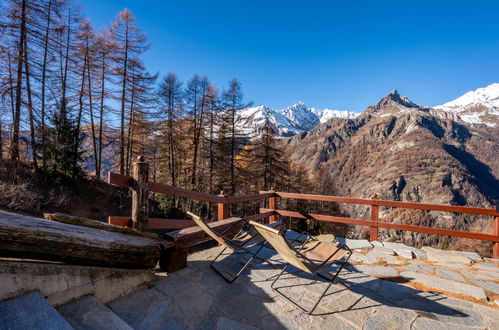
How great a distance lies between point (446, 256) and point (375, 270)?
1.81m

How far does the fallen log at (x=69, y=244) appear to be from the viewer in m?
1.52

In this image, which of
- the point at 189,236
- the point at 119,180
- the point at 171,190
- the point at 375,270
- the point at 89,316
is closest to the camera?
the point at 89,316

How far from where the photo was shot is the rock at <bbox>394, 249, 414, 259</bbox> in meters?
3.95

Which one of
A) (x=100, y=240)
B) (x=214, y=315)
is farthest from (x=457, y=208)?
(x=100, y=240)

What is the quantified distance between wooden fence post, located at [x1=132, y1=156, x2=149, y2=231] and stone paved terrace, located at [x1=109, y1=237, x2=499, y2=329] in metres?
0.69

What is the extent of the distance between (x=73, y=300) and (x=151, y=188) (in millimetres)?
1303

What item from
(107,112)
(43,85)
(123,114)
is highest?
(43,85)

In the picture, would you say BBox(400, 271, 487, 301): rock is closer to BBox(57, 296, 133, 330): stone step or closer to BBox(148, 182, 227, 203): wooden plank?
BBox(148, 182, 227, 203): wooden plank

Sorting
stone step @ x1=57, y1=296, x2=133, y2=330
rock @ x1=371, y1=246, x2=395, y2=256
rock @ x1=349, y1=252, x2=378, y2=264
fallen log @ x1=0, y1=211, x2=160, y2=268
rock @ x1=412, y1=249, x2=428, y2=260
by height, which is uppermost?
fallen log @ x1=0, y1=211, x2=160, y2=268

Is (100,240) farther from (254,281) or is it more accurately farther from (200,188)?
(200,188)

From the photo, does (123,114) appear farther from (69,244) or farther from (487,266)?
(487,266)

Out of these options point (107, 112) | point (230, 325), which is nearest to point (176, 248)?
point (230, 325)

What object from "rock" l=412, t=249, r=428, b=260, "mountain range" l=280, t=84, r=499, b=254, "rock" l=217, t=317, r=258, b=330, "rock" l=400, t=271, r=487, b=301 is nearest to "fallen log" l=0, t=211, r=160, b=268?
"rock" l=217, t=317, r=258, b=330

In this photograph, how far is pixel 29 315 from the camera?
1.33m
